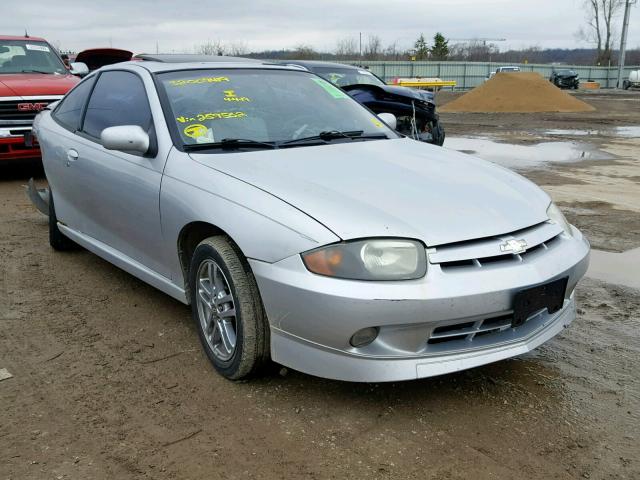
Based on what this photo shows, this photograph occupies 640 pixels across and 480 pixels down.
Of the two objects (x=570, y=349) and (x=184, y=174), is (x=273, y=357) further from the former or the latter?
(x=570, y=349)

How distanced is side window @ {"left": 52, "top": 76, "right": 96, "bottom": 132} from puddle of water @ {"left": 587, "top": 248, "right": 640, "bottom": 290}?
3.91 m

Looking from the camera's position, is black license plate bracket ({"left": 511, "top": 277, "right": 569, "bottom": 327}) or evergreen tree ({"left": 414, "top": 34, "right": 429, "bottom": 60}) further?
evergreen tree ({"left": 414, "top": 34, "right": 429, "bottom": 60})

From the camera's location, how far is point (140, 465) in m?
2.50

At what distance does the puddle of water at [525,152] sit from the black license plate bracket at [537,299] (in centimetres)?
745

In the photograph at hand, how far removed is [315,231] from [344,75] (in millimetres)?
8385

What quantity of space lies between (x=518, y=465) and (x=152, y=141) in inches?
97.4

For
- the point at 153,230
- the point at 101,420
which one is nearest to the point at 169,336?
the point at 153,230

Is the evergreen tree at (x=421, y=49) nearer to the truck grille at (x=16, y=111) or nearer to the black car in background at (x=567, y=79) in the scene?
the black car in background at (x=567, y=79)

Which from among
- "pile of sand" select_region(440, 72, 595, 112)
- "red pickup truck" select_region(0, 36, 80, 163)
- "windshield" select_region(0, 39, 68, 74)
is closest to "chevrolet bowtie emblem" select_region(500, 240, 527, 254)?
"red pickup truck" select_region(0, 36, 80, 163)

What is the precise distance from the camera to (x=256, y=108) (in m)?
3.88

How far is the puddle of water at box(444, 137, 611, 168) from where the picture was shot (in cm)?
1077

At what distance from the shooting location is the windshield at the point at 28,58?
9.48 m

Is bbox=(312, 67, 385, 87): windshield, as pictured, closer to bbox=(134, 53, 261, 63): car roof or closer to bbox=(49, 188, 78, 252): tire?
bbox=(134, 53, 261, 63): car roof

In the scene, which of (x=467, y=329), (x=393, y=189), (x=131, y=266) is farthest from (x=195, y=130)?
(x=467, y=329)
